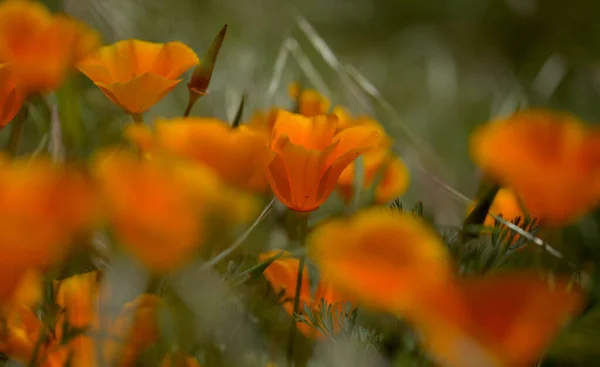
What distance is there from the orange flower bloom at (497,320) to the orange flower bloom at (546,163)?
6.4 inches

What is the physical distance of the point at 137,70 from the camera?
47cm

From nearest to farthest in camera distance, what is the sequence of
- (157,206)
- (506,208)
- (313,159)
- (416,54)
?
(157,206) → (313,159) → (506,208) → (416,54)

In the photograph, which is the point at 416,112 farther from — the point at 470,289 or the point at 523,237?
the point at 470,289

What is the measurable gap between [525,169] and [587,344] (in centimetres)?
10

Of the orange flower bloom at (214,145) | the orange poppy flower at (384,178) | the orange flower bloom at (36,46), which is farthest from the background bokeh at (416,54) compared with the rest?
the orange flower bloom at (214,145)

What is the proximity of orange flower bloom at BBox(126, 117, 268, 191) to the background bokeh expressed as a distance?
1.19 ft

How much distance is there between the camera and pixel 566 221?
0.44 meters

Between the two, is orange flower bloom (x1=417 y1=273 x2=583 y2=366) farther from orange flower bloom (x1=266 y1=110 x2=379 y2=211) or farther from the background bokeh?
the background bokeh

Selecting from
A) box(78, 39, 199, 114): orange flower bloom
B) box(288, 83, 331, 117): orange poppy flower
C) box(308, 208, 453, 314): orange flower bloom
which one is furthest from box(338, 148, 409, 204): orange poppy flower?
box(308, 208, 453, 314): orange flower bloom

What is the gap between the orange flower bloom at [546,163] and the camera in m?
0.38

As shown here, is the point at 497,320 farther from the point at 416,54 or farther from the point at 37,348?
the point at 416,54

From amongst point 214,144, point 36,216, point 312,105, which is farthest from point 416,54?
point 36,216

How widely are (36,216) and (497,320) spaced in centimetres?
16

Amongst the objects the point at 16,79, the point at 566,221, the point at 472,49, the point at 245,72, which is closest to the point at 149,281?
the point at 16,79
